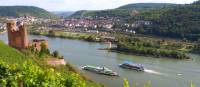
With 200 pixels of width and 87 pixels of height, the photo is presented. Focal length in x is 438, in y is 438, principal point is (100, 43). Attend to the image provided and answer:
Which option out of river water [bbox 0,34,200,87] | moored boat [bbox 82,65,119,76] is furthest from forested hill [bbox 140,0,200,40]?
moored boat [bbox 82,65,119,76]

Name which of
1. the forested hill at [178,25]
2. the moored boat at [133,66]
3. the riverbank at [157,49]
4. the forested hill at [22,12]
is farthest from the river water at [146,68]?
the forested hill at [22,12]

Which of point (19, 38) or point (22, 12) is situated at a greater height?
point (19, 38)

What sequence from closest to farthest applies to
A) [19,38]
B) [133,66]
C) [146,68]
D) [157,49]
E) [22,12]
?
[19,38] → [133,66] → [146,68] → [157,49] → [22,12]

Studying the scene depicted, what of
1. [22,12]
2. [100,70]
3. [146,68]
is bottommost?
[146,68]

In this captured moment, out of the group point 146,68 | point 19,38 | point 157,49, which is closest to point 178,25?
point 157,49

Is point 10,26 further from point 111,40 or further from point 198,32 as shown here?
point 198,32

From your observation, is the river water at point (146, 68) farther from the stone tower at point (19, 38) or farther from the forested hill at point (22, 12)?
the forested hill at point (22, 12)

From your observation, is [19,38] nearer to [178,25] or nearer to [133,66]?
[133,66]
